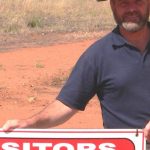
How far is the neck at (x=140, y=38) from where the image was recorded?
3.54 m

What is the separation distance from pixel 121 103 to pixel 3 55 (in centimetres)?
1372

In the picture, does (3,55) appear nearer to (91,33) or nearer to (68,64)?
(68,64)

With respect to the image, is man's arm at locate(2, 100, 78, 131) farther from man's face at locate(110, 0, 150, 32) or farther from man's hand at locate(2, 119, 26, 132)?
man's face at locate(110, 0, 150, 32)

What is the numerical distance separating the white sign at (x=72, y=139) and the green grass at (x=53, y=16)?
18939 mm

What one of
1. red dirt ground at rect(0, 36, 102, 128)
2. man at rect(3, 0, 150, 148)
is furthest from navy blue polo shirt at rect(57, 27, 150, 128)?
red dirt ground at rect(0, 36, 102, 128)

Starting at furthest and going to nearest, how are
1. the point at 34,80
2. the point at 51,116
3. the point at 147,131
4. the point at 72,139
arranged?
the point at 34,80 → the point at 51,116 → the point at 72,139 → the point at 147,131

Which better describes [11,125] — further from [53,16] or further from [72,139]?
[53,16]

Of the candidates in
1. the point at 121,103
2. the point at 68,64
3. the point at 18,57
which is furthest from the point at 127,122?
the point at 18,57

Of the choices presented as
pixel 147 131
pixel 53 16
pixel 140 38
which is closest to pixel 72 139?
pixel 147 131

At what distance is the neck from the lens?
139 inches

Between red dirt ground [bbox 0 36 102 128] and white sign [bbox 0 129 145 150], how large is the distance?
17.1ft

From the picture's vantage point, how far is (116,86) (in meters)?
3.50

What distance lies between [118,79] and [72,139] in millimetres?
438

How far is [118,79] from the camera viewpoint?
3.49 metres
